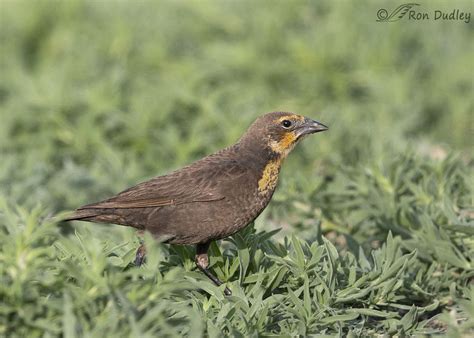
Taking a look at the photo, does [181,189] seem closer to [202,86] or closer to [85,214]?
[85,214]

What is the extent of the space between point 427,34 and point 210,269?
19.1ft

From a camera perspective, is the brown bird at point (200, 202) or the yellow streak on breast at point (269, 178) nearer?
the brown bird at point (200, 202)

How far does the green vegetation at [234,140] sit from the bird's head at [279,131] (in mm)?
580

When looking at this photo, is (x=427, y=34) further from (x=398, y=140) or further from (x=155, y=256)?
(x=155, y=256)

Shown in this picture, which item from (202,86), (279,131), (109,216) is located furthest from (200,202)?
(202,86)

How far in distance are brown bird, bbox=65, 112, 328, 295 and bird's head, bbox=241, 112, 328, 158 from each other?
104 millimetres

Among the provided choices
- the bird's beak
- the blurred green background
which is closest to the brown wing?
the bird's beak

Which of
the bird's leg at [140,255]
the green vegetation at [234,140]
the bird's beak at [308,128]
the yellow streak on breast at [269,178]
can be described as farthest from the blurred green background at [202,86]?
the bird's leg at [140,255]

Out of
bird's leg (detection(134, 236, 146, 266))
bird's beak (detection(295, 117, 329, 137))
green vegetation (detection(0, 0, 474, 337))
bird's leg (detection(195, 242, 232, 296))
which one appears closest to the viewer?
green vegetation (detection(0, 0, 474, 337))

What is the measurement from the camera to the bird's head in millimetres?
5688

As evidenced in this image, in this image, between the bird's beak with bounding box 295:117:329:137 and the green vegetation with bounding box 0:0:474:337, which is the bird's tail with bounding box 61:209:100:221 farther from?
the bird's beak with bounding box 295:117:329:137

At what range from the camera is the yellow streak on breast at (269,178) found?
5341 millimetres

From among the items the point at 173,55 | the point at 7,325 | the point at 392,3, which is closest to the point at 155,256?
the point at 7,325

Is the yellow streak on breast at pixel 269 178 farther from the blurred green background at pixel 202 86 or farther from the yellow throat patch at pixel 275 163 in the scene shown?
the blurred green background at pixel 202 86
